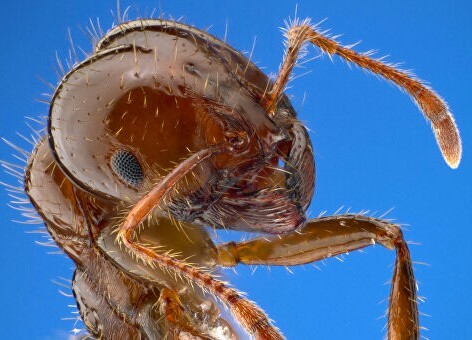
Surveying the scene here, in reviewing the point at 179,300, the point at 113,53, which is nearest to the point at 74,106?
the point at 113,53

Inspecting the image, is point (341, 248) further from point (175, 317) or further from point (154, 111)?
point (154, 111)

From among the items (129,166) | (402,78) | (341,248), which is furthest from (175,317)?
(402,78)

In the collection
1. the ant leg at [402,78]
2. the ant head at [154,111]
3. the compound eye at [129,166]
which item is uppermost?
the ant leg at [402,78]

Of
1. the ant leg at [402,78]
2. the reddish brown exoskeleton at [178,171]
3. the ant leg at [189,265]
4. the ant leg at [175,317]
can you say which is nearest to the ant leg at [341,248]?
the reddish brown exoskeleton at [178,171]

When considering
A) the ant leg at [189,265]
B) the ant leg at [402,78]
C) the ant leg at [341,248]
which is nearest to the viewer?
the ant leg at [189,265]

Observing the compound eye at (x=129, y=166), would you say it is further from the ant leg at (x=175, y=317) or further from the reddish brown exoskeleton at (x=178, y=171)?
the ant leg at (x=175, y=317)

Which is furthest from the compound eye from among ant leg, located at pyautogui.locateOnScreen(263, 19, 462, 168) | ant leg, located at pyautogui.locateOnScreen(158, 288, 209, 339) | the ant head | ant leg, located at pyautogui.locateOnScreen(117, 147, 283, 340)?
ant leg, located at pyautogui.locateOnScreen(263, 19, 462, 168)

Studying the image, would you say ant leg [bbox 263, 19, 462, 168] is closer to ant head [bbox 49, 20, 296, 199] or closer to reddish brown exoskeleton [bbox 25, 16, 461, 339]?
reddish brown exoskeleton [bbox 25, 16, 461, 339]

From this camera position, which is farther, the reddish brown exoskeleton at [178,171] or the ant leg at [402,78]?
the ant leg at [402,78]

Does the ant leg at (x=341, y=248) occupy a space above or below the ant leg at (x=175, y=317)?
above

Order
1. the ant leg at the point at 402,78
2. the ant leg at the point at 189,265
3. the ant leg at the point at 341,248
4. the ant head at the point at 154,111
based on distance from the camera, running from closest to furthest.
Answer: the ant leg at the point at 189,265
the ant head at the point at 154,111
the ant leg at the point at 341,248
the ant leg at the point at 402,78
